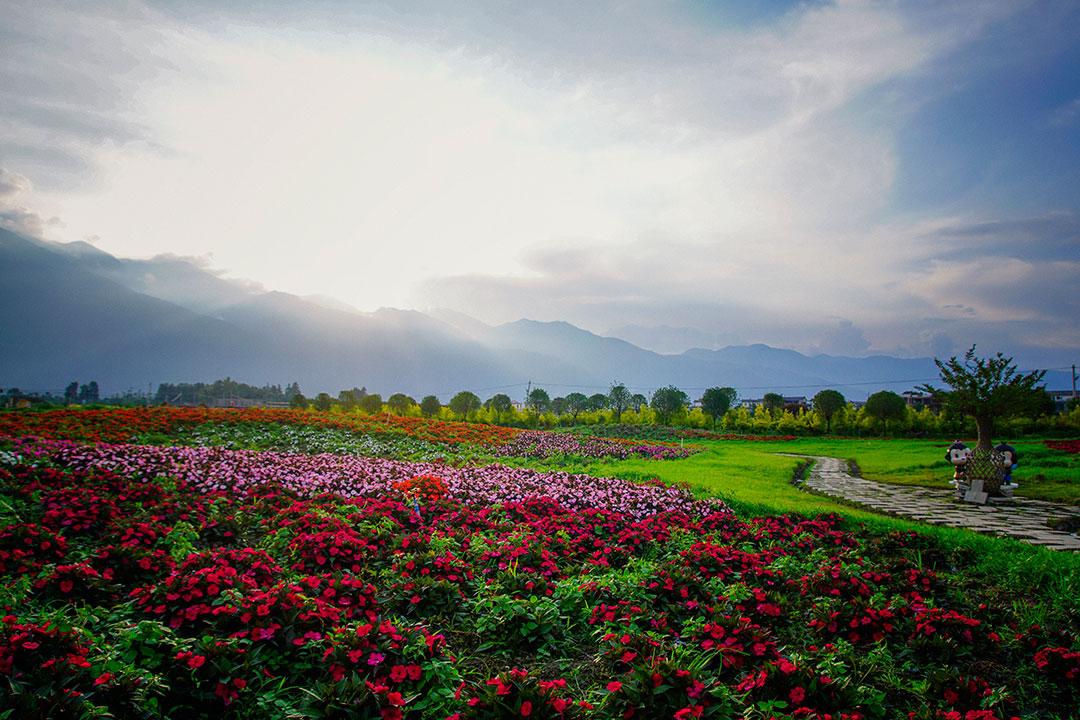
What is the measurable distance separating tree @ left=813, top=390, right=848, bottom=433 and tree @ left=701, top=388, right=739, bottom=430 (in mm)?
9026

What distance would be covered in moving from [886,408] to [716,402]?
1453cm

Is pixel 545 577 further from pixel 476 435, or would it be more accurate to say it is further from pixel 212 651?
pixel 476 435

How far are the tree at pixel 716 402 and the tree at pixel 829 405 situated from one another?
903 cm

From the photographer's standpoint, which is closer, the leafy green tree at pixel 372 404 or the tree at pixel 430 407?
the leafy green tree at pixel 372 404

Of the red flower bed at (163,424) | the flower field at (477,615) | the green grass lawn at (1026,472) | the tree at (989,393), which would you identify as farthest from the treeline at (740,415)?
the flower field at (477,615)

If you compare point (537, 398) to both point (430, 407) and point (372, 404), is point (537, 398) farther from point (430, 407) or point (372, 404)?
point (372, 404)

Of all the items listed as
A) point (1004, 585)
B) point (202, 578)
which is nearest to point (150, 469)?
point (202, 578)

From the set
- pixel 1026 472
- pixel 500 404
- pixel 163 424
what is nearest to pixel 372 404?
pixel 500 404

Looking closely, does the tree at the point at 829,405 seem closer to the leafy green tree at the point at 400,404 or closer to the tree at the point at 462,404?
the tree at the point at 462,404

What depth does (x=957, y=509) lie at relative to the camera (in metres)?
10.1

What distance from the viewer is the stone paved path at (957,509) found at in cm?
791

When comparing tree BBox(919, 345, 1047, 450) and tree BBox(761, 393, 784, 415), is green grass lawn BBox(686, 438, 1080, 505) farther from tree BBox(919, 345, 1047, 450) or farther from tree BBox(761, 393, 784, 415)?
tree BBox(761, 393, 784, 415)

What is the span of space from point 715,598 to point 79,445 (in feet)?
37.1

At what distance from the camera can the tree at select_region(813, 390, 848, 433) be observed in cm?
4209
